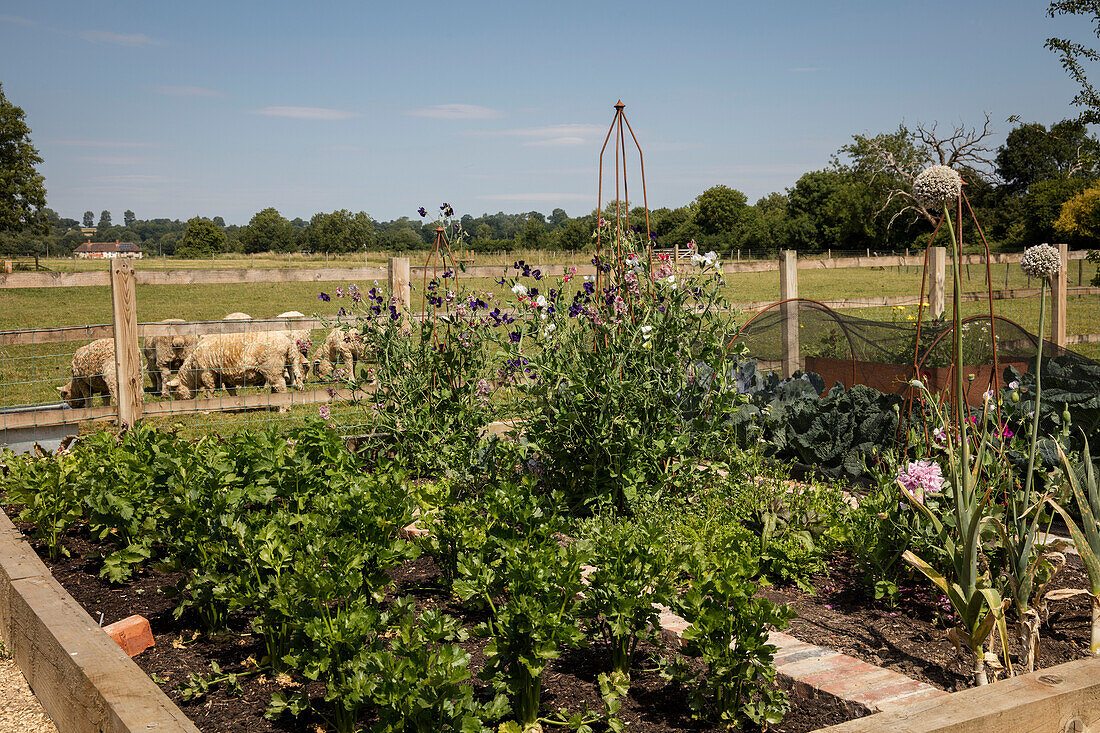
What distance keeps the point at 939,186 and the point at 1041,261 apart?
0.55 m

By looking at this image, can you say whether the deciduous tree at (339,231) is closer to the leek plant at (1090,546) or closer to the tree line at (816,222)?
the tree line at (816,222)

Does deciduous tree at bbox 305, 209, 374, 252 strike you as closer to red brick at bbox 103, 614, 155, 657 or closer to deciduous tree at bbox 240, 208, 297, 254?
deciduous tree at bbox 240, 208, 297, 254

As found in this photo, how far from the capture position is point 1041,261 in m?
2.85

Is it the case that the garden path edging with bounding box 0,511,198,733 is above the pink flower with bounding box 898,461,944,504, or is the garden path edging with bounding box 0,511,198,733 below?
below

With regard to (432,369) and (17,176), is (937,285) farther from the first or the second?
(17,176)

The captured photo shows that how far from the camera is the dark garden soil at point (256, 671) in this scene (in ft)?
7.91

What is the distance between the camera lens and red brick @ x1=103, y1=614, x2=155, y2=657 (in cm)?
295

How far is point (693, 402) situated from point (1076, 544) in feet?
6.45

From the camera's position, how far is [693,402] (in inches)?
173

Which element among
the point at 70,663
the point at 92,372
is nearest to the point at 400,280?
the point at 70,663

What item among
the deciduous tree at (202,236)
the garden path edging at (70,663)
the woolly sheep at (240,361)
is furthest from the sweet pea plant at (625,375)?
the deciduous tree at (202,236)

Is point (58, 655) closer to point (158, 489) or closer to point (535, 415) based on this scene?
point (158, 489)

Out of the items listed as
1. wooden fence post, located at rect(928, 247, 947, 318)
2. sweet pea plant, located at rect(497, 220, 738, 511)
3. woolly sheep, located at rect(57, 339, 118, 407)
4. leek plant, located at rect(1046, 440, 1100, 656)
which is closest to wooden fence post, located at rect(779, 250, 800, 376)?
wooden fence post, located at rect(928, 247, 947, 318)

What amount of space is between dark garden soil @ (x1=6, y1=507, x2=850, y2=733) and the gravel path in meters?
0.34
